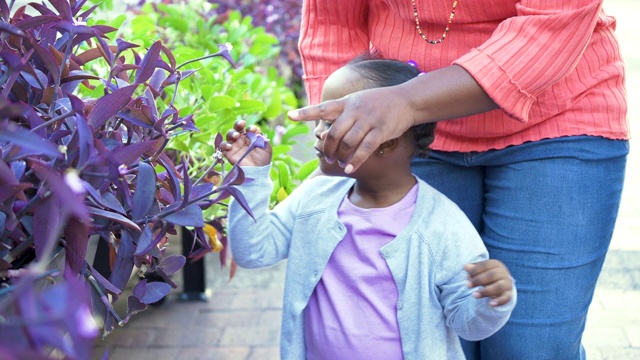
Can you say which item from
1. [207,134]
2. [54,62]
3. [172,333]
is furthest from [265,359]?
[54,62]

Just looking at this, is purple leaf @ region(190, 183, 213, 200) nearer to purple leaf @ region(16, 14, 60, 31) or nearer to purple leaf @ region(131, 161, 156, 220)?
purple leaf @ region(131, 161, 156, 220)

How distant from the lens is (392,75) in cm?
216

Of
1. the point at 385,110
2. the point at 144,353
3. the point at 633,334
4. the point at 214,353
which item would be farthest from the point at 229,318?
the point at 385,110

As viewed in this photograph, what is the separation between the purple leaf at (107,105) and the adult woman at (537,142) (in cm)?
87

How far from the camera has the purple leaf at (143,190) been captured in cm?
142

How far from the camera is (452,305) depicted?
210 cm

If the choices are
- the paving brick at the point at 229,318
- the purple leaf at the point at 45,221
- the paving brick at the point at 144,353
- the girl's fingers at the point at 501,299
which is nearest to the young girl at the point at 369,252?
the girl's fingers at the point at 501,299

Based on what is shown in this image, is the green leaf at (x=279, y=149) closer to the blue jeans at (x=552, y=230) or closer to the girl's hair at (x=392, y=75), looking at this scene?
the girl's hair at (x=392, y=75)

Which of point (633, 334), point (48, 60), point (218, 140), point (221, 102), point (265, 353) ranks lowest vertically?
point (633, 334)

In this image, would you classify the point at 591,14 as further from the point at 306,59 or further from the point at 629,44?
the point at 629,44

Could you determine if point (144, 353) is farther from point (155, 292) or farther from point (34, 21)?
point (34, 21)

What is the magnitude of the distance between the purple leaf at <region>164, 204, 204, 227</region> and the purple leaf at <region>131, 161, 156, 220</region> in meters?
0.08

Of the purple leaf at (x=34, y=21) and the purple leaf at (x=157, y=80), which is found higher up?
the purple leaf at (x=34, y=21)

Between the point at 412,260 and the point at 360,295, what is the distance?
17cm
